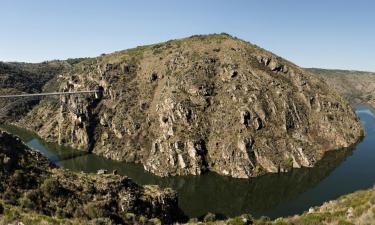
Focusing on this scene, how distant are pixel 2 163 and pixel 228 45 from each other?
150458 mm

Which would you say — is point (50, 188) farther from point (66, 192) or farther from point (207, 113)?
point (207, 113)

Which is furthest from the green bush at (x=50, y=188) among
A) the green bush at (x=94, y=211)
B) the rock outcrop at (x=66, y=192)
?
the green bush at (x=94, y=211)

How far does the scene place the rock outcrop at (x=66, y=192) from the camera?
3934 cm

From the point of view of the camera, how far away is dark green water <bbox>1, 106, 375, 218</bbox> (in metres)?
100

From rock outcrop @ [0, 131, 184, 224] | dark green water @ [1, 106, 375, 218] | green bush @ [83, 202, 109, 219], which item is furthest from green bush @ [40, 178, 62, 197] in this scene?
dark green water @ [1, 106, 375, 218]

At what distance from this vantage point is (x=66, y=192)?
45250 mm

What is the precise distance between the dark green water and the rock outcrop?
3818 cm

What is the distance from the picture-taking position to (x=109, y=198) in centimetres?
5122

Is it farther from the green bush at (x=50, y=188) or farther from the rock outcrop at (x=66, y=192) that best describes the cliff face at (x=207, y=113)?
the green bush at (x=50, y=188)

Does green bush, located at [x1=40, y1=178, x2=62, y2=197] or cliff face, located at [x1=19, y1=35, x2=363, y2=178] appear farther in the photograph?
cliff face, located at [x1=19, y1=35, x2=363, y2=178]

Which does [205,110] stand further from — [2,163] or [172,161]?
[2,163]

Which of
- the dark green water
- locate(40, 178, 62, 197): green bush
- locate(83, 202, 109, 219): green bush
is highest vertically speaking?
locate(40, 178, 62, 197): green bush

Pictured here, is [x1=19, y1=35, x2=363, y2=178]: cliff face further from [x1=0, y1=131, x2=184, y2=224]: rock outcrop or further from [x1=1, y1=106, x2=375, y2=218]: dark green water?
[x1=0, y1=131, x2=184, y2=224]: rock outcrop

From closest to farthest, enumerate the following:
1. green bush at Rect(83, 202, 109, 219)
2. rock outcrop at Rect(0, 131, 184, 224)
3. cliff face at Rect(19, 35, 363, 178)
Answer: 1. rock outcrop at Rect(0, 131, 184, 224)
2. green bush at Rect(83, 202, 109, 219)
3. cliff face at Rect(19, 35, 363, 178)
